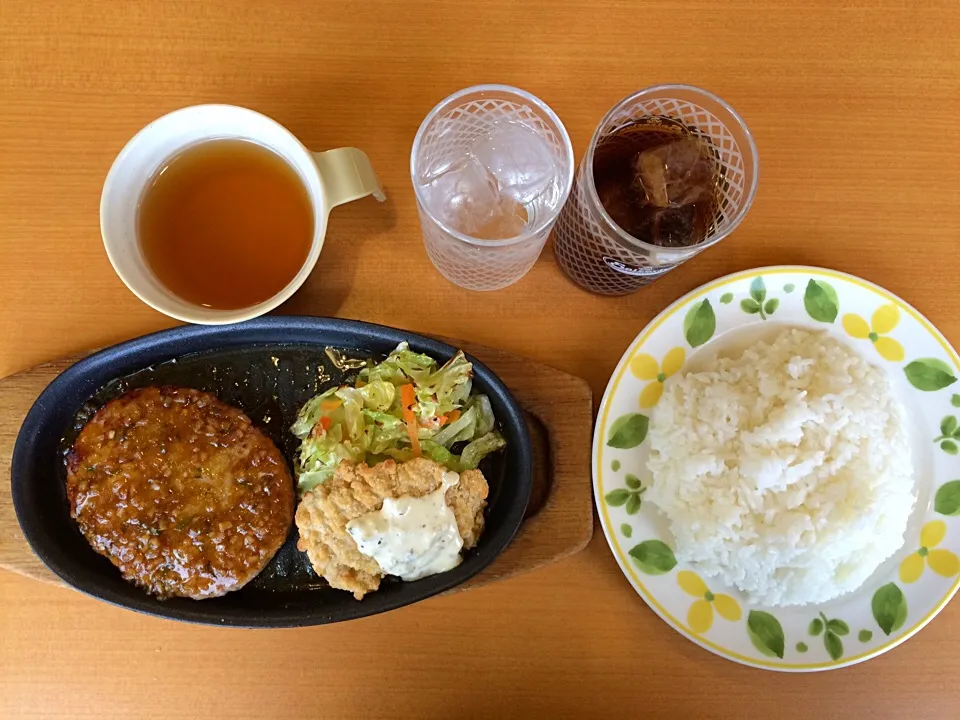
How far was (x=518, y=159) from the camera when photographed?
108 cm

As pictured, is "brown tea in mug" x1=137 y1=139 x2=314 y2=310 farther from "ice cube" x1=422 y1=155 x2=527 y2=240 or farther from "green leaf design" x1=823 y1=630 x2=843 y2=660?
"green leaf design" x1=823 y1=630 x2=843 y2=660

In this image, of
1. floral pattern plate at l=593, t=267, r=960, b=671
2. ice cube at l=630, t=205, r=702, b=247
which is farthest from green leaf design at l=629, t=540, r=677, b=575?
ice cube at l=630, t=205, r=702, b=247

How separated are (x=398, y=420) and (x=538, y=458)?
28 centimetres

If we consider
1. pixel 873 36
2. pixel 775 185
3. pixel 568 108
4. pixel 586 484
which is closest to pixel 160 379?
pixel 586 484

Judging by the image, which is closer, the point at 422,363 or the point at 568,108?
the point at 422,363

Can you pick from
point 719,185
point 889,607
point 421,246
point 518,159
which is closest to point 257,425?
point 421,246

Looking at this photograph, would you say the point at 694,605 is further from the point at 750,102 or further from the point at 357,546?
the point at 750,102

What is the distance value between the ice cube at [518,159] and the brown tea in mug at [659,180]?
0.30 feet

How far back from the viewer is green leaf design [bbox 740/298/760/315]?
1223 millimetres

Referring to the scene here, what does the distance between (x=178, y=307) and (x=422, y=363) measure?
1.32 ft

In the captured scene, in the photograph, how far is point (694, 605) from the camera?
1.17 m

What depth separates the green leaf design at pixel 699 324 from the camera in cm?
120

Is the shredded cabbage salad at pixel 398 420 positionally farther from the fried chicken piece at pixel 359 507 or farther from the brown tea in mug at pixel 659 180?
the brown tea in mug at pixel 659 180

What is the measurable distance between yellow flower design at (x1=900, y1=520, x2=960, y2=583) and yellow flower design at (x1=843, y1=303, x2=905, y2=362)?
1.07 feet
